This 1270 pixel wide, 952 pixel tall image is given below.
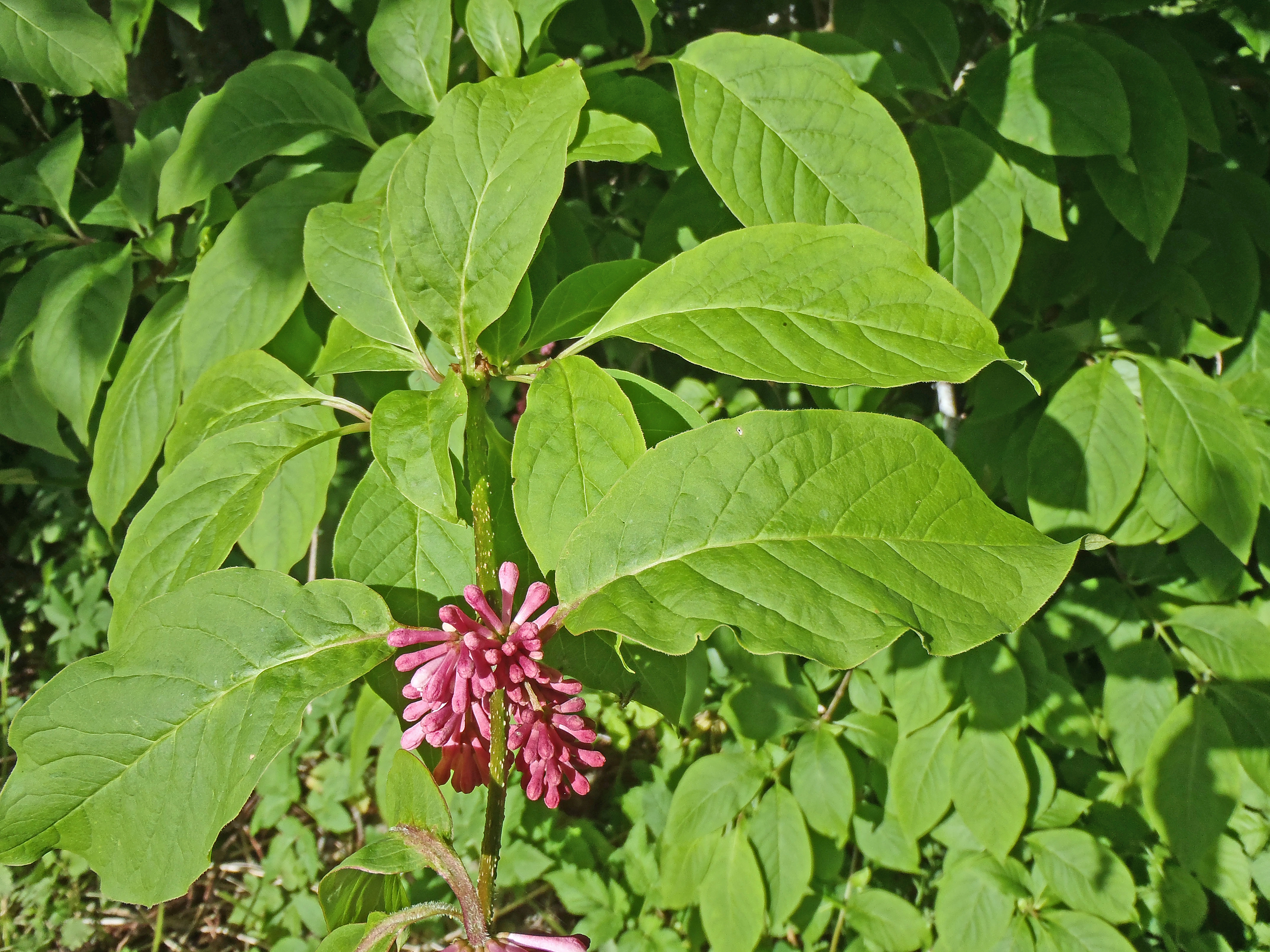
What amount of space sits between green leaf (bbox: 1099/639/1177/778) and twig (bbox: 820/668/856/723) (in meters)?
0.56

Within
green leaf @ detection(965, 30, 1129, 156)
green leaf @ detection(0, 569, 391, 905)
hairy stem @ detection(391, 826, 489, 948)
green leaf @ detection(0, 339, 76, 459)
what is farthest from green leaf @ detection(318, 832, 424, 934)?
green leaf @ detection(965, 30, 1129, 156)

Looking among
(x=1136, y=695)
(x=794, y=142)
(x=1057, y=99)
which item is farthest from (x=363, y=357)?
(x=1136, y=695)

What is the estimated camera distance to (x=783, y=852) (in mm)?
1990

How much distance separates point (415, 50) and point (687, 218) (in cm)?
43

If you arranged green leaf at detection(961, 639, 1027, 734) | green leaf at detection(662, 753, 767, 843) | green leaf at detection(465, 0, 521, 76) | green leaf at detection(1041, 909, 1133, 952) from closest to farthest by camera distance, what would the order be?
green leaf at detection(465, 0, 521, 76)
green leaf at detection(961, 639, 1027, 734)
green leaf at detection(1041, 909, 1133, 952)
green leaf at detection(662, 753, 767, 843)

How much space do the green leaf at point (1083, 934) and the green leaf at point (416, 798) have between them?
1.76m

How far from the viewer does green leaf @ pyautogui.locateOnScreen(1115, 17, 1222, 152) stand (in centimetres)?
139

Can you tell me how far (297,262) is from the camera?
1.11 meters

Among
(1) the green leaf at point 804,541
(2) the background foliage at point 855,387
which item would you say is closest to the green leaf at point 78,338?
(2) the background foliage at point 855,387

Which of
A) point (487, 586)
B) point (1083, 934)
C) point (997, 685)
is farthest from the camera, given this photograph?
point (1083, 934)

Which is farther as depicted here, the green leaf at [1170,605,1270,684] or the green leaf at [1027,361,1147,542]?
the green leaf at [1170,605,1270,684]

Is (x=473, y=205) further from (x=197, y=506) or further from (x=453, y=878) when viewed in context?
(x=453, y=878)

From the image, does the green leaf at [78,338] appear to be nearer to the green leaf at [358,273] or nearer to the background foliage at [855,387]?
the background foliage at [855,387]

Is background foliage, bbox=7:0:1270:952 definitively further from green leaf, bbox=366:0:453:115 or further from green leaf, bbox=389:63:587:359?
green leaf, bbox=389:63:587:359
